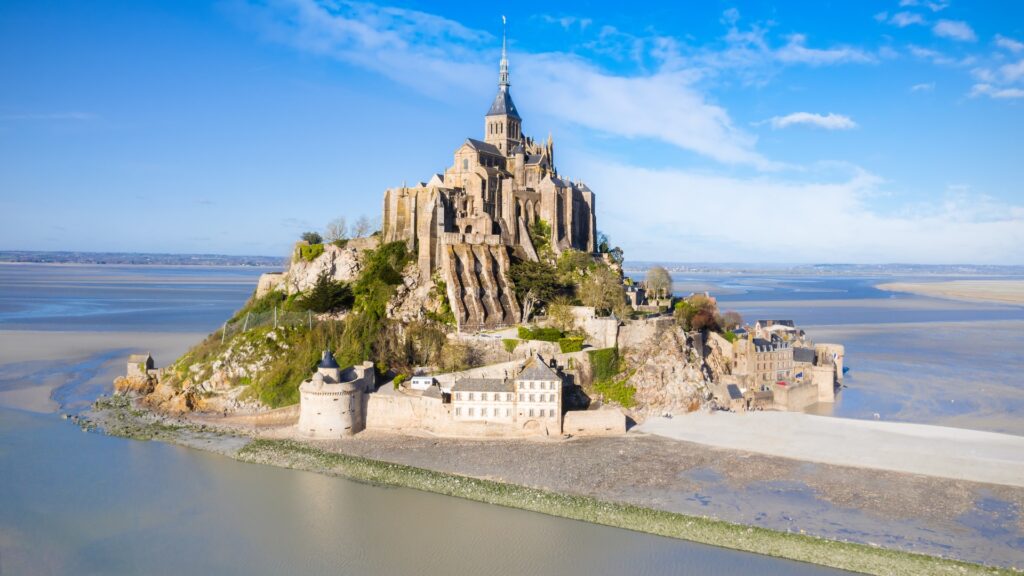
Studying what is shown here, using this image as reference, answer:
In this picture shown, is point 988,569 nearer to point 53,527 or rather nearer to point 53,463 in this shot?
point 53,527

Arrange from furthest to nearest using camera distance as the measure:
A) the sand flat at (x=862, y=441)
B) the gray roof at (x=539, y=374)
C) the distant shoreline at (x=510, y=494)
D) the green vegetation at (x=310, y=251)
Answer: the green vegetation at (x=310, y=251), the gray roof at (x=539, y=374), the sand flat at (x=862, y=441), the distant shoreline at (x=510, y=494)

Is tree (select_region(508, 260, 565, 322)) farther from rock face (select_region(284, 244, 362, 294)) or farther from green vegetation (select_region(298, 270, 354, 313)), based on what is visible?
rock face (select_region(284, 244, 362, 294))

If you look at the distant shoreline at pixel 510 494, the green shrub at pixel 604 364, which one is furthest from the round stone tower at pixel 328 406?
the green shrub at pixel 604 364

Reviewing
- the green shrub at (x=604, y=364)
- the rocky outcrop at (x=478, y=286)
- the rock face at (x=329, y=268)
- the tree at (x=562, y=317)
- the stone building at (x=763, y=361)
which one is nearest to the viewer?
the green shrub at (x=604, y=364)

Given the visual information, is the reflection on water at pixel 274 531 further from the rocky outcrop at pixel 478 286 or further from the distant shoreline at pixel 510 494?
the rocky outcrop at pixel 478 286

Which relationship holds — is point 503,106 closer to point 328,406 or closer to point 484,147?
point 484,147

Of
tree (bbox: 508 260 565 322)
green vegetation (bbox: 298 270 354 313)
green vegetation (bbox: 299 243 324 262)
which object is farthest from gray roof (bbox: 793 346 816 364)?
green vegetation (bbox: 299 243 324 262)

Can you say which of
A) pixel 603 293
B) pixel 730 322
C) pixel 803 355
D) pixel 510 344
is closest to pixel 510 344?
pixel 510 344
